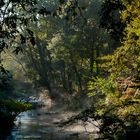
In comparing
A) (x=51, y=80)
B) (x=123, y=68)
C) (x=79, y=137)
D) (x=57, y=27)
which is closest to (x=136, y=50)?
(x=123, y=68)

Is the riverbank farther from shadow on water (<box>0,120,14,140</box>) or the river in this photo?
shadow on water (<box>0,120,14,140</box>)

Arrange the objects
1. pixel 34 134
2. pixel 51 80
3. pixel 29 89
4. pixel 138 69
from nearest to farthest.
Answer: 1. pixel 138 69
2. pixel 34 134
3. pixel 51 80
4. pixel 29 89

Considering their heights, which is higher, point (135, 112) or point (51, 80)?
point (51, 80)

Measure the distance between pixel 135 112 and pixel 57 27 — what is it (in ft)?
140

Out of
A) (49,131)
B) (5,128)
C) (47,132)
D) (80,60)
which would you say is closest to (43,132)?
(47,132)

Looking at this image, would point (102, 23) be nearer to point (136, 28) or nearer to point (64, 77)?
point (136, 28)

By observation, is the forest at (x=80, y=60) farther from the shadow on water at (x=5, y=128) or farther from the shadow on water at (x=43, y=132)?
the shadow on water at (x=43, y=132)

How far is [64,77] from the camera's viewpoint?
59844mm

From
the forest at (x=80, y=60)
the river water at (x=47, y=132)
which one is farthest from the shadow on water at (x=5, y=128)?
the river water at (x=47, y=132)

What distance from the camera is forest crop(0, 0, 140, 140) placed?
10.6 meters

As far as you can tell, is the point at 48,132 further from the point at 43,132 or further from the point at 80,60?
the point at 80,60

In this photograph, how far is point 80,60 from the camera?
177 feet

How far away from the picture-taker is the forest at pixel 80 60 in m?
10.6

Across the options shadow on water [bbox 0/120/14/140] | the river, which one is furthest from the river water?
shadow on water [bbox 0/120/14/140]
